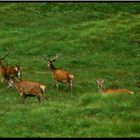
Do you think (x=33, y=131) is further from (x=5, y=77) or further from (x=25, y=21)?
(x=25, y=21)

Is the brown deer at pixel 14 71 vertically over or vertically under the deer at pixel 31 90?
over

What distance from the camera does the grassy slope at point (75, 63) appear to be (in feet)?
69.2

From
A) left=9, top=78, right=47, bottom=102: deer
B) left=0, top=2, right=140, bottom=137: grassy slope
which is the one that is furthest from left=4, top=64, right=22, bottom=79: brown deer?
left=9, top=78, right=47, bottom=102: deer

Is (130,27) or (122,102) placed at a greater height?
(130,27)

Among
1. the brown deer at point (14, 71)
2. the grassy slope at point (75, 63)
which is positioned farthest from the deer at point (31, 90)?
the brown deer at point (14, 71)

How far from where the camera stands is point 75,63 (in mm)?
41562

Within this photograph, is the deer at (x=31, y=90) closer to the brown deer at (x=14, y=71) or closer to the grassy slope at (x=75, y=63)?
the grassy slope at (x=75, y=63)

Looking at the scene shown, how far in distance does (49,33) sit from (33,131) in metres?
31.5

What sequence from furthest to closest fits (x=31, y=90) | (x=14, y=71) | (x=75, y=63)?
(x=75, y=63) < (x=14, y=71) < (x=31, y=90)

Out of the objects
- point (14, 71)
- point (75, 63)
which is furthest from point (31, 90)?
point (75, 63)

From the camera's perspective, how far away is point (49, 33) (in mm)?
51625

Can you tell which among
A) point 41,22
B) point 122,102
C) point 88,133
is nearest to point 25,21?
point 41,22

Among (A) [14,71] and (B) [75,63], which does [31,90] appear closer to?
(A) [14,71]

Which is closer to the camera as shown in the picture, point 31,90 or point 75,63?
point 31,90
